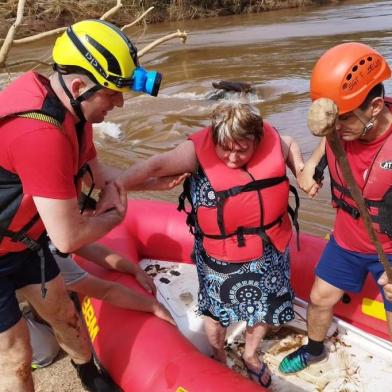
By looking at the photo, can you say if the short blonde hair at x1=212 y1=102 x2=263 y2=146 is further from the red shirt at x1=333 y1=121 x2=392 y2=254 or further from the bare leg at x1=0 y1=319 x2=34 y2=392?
the bare leg at x1=0 y1=319 x2=34 y2=392

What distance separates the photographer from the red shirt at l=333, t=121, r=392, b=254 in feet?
6.34

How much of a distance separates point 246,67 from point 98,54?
32.6 feet

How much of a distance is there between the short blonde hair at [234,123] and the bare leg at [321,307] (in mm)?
828

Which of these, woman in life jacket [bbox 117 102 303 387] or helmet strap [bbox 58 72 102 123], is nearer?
helmet strap [bbox 58 72 102 123]

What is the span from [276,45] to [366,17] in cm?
490

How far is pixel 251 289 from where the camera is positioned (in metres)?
2.16

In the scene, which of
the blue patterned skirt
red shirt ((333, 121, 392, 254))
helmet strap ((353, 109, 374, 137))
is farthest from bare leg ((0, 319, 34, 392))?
helmet strap ((353, 109, 374, 137))

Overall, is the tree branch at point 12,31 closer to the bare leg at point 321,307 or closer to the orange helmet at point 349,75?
the orange helmet at point 349,75

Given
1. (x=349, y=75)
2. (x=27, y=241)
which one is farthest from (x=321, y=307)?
(x=27, y=241)

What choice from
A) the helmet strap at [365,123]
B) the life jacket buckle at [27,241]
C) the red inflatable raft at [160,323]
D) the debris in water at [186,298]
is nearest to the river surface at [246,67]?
the red inflatable raft at [160,323]

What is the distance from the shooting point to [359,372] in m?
2.33

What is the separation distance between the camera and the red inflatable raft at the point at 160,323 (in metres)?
1.94

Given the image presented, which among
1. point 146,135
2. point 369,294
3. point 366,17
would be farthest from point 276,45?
point 369,294

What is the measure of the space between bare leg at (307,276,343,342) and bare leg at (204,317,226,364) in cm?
44
